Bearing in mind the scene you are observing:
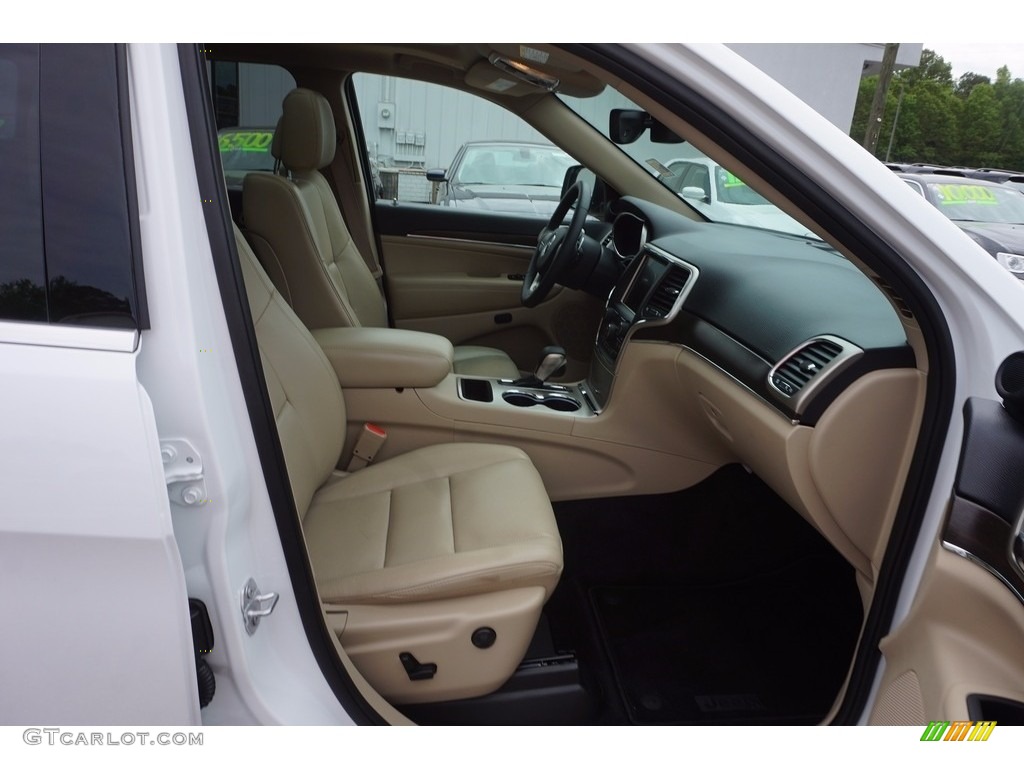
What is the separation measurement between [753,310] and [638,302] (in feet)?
1.61

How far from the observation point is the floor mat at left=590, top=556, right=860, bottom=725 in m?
Answer: 1.63

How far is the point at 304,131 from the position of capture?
2531 mm

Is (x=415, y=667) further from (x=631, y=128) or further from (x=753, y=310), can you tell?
(x=631, y=128)

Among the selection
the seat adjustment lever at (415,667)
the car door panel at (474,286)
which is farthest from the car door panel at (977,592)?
the car door panel at (474,286)

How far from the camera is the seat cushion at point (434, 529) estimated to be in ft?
4.35

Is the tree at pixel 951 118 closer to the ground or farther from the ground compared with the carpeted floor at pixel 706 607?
farther from the ground

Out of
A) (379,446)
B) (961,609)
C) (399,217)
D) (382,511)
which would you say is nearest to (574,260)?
(379,446)

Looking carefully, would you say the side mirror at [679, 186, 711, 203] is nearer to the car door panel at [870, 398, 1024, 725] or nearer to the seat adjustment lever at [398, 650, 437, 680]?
the car door panel at [870, 398, 1024, 725]

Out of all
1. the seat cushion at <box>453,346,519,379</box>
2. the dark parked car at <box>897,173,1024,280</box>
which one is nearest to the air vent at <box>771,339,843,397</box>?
the seat cushion at <box>453,346,519,379</box>

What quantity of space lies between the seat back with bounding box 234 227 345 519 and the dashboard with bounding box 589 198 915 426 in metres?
0.78

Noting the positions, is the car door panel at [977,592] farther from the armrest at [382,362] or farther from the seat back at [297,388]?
the armrest at [382,362]

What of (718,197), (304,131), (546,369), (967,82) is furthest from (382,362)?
(967,82)

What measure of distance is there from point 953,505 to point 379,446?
133 cm
